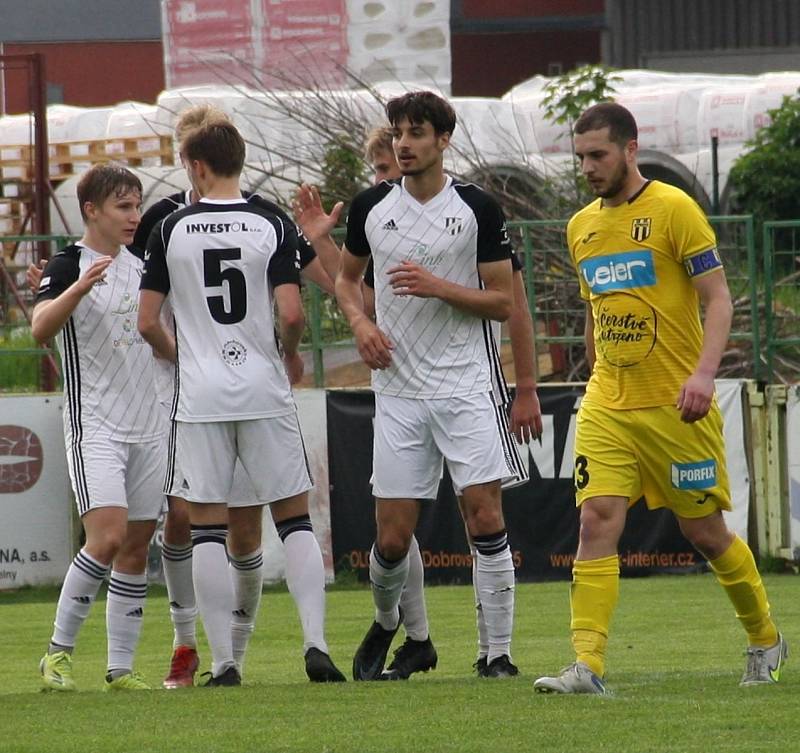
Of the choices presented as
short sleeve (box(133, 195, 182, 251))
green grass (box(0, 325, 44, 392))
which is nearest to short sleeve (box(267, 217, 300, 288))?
short sleeve (box(133, 195, 182, 251))

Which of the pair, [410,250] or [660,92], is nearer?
[410,250]

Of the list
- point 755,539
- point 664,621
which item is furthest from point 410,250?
point 755,539

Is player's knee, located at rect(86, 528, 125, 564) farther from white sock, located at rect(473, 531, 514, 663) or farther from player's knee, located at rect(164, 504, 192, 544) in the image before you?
white sock, located at rect(473, 531, 514, 663)

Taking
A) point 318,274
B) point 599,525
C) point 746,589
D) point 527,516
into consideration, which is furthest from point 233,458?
point 527,516

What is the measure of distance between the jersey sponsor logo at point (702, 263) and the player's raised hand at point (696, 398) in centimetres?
41

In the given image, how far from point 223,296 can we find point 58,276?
2.97ft

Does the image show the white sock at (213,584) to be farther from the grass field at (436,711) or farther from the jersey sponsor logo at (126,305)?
the jersey sponsor logo at (126,305)

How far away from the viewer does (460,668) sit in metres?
9.14

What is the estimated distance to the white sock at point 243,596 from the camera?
7750mm

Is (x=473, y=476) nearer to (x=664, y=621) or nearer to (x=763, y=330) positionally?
(x=664, y=621)

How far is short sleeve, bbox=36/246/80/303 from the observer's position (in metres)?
7.75

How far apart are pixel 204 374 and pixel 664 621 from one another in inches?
198

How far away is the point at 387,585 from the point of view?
25.6ft

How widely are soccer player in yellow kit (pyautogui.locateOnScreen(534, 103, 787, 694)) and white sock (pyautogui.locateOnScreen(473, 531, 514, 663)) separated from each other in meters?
0.86
